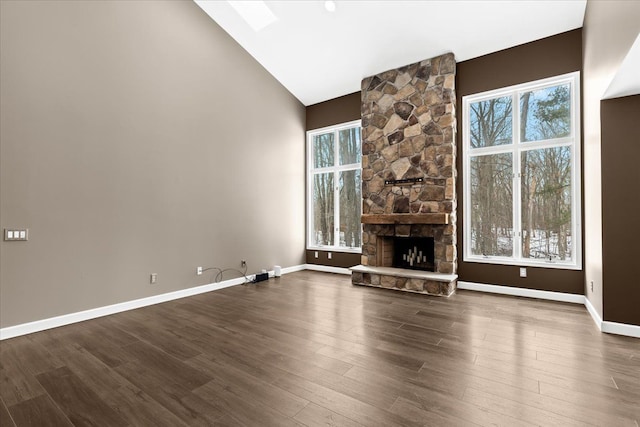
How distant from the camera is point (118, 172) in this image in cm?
378

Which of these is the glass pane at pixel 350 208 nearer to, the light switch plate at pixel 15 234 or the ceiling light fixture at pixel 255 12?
the ceiling light fixture at pixel 255 12

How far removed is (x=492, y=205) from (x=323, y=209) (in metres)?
3.22

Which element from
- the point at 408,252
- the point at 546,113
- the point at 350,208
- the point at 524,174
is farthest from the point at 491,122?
the point at 350,208

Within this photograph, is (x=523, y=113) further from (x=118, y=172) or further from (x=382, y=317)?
(x=118, y=172)

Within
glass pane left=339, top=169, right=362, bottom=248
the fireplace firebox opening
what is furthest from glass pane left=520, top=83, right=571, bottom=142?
glass pane left=339, top=169, right=362, bottom=248

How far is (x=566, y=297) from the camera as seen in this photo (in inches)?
160

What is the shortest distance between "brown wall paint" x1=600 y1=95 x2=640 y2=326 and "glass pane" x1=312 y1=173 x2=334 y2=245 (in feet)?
14.2

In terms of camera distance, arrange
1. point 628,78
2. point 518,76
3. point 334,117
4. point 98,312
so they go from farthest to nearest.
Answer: point 334,117, point 518,76, point 98,312, point 628,78

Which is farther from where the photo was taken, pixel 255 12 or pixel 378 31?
pixel 255 12

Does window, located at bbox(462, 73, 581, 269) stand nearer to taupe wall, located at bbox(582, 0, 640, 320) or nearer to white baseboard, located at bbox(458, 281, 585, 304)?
taupe wall, located at bbox(582, 0, 640, 320)

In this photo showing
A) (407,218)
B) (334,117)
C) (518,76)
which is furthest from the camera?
(334,117)

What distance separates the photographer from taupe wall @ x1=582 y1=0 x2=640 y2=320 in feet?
7.79

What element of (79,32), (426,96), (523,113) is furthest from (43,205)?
(523,113)

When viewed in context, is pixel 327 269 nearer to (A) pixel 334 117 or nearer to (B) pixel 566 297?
(A) pixel 334 117
